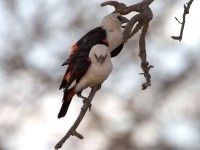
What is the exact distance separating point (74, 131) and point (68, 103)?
1054 millimetres

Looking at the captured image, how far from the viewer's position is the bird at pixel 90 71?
12.3 ft

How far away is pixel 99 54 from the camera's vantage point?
3.70m

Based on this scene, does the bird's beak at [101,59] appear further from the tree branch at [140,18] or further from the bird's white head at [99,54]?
the tree branch at [140,18]

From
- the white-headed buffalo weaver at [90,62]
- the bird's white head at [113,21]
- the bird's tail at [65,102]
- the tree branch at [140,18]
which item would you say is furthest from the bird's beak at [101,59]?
the bird's white head at [113,21]

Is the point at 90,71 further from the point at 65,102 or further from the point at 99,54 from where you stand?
the point at 65,102

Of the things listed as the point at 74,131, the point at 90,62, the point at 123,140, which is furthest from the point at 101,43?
the point at 123,140

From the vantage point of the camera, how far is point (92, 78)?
3840 millimetres

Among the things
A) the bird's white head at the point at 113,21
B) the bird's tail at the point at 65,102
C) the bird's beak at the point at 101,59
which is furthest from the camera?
the bird's white head at the point at 113,21

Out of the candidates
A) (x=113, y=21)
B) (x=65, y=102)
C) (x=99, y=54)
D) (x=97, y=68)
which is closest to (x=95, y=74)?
(x=97, y=68)

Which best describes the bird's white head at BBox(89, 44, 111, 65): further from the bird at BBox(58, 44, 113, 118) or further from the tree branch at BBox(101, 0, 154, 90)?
the tree branch at BBox(101, 0, 154, 90)

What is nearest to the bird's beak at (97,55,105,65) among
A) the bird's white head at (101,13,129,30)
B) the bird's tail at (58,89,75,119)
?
the bird's tail at (58,89,75,119)

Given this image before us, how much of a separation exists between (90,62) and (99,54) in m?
0.15

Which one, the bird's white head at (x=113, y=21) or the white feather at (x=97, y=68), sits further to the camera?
the bird's white head at (x=113, y=21)

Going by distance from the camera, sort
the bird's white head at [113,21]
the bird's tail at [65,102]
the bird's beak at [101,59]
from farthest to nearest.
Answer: the bird's white head at [113,21]
the bird's tail at [65,102]
the bird's beak at [101,59]
